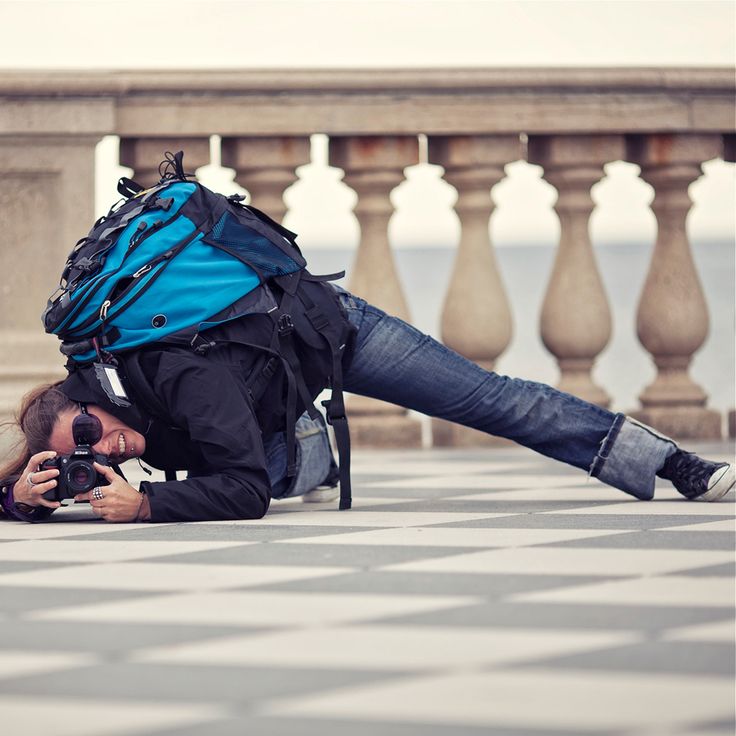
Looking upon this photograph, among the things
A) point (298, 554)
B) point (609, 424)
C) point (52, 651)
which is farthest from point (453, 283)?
point (52, 651)

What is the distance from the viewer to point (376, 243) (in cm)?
533

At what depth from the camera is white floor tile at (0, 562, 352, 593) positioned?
2.52 m

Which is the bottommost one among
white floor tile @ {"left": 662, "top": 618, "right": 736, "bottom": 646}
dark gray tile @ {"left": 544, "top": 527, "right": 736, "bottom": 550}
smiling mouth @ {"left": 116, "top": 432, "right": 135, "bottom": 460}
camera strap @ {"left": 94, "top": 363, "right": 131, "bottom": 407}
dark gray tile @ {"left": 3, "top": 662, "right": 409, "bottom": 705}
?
dark gray tile @ {"left": 3, "top": 662, "right": 409, "bottom": 705}

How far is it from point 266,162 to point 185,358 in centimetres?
199

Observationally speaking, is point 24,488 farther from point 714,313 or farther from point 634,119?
point 714,313

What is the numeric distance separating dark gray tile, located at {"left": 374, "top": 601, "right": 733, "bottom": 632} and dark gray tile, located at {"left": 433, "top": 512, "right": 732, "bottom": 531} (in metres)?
0.94

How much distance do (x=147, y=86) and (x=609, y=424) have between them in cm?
202

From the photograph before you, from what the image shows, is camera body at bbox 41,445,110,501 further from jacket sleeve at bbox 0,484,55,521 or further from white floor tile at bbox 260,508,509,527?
white floor tile at bbox 260,508,509,527

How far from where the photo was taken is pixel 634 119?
5289 millimetres

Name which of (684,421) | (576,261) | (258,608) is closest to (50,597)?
(258,608)

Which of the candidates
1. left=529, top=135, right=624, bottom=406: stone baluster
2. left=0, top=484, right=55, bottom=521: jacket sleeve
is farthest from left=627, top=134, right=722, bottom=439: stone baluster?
left=0, top=484, right=55, bottom=521: jacket sleeve

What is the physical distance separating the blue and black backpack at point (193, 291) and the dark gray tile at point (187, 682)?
1454mm

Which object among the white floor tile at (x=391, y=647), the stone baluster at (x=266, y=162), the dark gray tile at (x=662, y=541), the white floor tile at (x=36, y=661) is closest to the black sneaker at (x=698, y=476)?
the dark gray tile at (x=662, y=541)

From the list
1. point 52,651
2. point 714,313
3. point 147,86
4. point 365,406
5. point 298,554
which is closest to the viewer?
point 52,651
